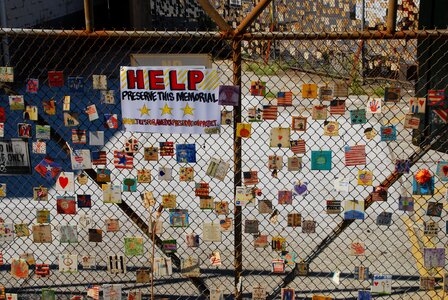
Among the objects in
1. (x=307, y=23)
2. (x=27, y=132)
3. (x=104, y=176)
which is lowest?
(x=104, y=176)

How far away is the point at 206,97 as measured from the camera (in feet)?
17.6

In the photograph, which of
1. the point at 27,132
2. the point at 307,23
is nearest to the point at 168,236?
the point at 27,132

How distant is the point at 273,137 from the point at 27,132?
6.59 ft

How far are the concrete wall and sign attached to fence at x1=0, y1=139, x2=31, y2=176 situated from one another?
10.7 metres

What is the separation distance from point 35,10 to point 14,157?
12.4 m

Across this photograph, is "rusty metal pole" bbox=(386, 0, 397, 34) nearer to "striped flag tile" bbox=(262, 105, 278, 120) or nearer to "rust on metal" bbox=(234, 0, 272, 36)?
"rust on metal" bbox=(234, 0, 272, 36)

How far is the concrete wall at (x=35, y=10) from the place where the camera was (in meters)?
15.9

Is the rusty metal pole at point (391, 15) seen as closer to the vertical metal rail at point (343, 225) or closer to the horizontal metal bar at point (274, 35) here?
the horizontal metal bar at point (274, 35)

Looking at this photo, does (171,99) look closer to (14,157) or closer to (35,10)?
(14,157)

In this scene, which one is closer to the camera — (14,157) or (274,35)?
(274,35)

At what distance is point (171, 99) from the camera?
5.38 m

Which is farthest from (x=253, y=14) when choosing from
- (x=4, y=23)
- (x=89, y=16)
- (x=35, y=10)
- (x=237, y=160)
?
(x=35, y=10)

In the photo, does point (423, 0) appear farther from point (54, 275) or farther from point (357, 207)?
point (54, 275)

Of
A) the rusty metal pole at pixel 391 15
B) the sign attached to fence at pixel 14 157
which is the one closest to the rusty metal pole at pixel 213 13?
the rusty metal pole at pixel 391 15
